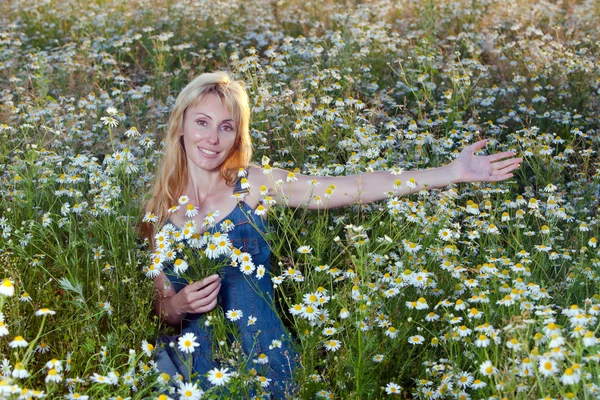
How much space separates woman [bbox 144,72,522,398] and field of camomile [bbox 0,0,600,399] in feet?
0.37

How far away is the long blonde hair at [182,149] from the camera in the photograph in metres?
4.08

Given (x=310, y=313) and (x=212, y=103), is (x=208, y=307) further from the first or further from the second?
(x=212, y=103)

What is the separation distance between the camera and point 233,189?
4.01 metres

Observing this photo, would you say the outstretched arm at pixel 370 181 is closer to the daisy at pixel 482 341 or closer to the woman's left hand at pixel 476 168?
the woman's left hand at pixel 476 168

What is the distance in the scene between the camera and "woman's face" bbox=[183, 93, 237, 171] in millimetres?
3990

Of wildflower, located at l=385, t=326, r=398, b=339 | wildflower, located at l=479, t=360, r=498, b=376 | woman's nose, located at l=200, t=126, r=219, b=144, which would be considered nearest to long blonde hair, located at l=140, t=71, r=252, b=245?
woman's nose, located at l=200, t=126, r=219, b=144

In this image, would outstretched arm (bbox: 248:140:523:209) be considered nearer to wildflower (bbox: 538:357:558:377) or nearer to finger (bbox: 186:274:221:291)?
finger (bbox: 186:274:221:291)

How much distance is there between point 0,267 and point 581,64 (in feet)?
14.4

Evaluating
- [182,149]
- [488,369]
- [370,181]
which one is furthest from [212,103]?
[488,369]

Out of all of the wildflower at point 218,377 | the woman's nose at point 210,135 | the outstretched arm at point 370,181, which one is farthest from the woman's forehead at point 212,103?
the wildflower at point 218,377

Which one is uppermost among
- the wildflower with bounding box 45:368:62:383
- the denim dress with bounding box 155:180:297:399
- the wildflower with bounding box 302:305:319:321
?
the wildflower with bounding box 45:368:62:383

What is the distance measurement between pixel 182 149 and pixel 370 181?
1.06 meters

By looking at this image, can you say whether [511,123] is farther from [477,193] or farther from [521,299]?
[521,299]

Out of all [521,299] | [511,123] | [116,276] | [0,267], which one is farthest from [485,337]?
[511,123]
